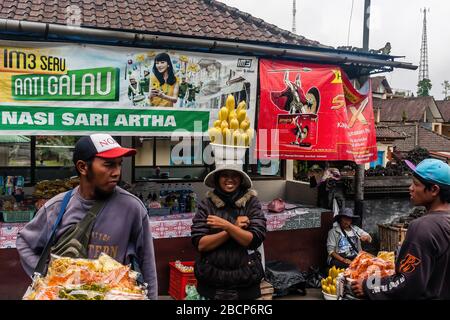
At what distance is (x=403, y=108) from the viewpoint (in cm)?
4822

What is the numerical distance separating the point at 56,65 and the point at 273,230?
397cm

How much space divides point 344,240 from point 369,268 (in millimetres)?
3249

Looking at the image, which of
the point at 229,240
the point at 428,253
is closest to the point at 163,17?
the point at 229,240

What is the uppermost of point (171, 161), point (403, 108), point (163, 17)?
point (403, 108)

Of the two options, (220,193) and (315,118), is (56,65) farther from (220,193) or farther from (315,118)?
(315,118)

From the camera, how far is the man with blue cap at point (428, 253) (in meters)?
2.47

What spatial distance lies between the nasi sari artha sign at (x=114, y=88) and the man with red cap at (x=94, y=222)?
2917mm

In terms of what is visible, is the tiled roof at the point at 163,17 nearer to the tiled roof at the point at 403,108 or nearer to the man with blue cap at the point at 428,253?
the man with blue cap at the point at 428,253

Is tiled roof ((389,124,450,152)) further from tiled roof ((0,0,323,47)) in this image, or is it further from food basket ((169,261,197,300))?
food basket ((169,261,197,300))

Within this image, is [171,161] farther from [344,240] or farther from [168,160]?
[344,240]

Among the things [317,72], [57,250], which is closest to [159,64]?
[317,72]

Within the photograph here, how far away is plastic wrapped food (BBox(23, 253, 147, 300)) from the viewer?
208 cm
